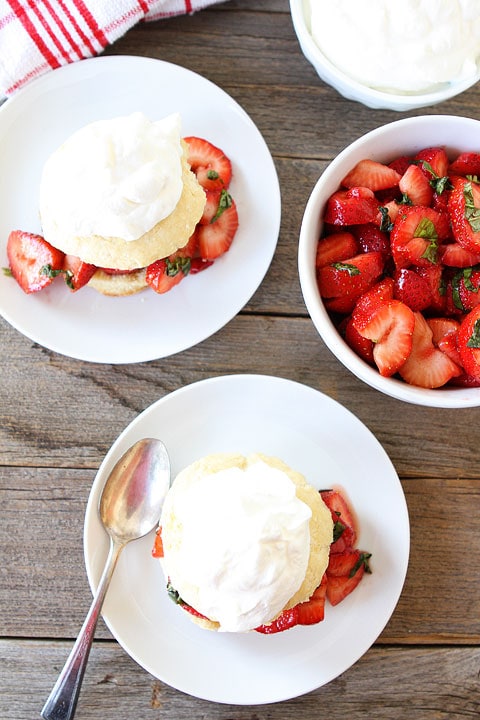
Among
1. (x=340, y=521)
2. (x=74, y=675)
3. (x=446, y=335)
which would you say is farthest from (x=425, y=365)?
(x=74, y=675)

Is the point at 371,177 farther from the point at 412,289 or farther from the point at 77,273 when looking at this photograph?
the point at 77,273

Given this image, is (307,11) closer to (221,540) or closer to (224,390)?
(224,390)

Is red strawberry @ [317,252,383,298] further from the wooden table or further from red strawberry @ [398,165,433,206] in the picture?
the wooden table

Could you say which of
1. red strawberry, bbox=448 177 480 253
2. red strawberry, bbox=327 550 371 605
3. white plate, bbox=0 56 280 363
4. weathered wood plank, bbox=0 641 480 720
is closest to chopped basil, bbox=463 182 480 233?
red strawberry, bbox=448 177 480 253

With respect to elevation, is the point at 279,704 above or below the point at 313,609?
below

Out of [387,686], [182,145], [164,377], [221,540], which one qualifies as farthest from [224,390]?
[387,686]

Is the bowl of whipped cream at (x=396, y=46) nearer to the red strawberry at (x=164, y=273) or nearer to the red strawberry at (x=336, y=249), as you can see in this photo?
the red strawberry at (x=336, y=249)

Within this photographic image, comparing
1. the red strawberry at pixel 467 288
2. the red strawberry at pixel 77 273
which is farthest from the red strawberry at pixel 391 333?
the red strawberry at pixel 77 273
